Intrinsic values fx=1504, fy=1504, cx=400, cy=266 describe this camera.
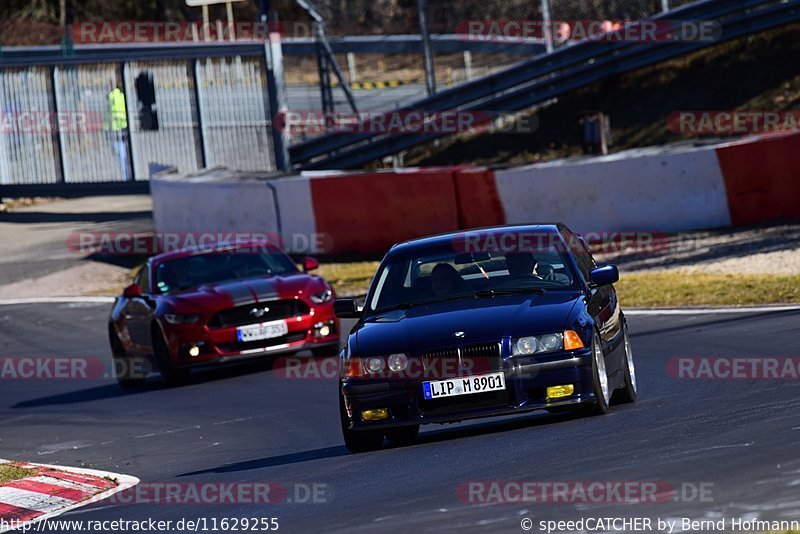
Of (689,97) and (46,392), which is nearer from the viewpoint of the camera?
(46,392)

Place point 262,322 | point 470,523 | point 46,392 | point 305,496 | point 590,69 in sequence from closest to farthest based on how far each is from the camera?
1. point 470,523
2. point 305,496
3. point 262,322
4. point 46,392
5. point 590,69

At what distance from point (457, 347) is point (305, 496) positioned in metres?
1.44

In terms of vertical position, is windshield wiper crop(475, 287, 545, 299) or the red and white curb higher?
windshield wiper crop(475, 287, 545, 299)

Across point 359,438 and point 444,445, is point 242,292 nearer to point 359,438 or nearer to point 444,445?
point 359,438

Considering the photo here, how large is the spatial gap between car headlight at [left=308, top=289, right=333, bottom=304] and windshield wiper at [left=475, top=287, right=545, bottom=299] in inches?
238

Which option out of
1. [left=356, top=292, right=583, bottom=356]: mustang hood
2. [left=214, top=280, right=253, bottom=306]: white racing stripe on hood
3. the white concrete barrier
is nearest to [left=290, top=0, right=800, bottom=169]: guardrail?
the white concrete barrier

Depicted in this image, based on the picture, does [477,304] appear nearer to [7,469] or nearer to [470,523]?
Result: [470,523]

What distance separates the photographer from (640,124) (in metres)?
31.1

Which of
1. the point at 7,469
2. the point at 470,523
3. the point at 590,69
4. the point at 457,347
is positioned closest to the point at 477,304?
the point at 457,347

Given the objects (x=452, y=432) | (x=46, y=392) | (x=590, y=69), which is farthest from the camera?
(x=590, y=69)

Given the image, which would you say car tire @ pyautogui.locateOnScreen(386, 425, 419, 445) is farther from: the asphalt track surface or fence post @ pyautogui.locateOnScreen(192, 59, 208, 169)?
fence post @ pyautogui.locateOnScreen(192, 59, 208, 169)

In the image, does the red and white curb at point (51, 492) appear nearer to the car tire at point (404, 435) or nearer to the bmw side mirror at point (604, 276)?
the car tire at point (404, 435)

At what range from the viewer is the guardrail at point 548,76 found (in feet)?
97.5

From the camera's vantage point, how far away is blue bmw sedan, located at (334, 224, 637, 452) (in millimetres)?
9055
